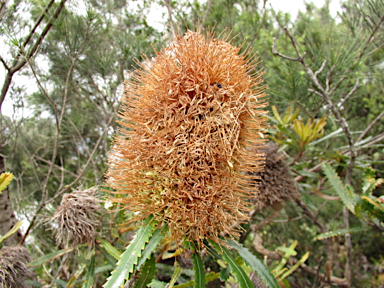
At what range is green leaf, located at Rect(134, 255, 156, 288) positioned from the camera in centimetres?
134

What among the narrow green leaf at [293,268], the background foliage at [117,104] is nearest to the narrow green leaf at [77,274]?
the background foliage at [117,104]

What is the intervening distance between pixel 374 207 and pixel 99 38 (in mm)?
2904

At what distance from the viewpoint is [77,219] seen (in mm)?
1610

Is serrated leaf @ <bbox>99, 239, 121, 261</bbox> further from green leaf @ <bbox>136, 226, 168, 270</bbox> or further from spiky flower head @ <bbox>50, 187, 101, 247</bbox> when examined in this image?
green leaf @ <bbox>136, 226, 168, 270</bbox>

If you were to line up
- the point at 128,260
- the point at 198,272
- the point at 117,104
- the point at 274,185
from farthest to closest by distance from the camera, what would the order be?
the point at 117,104
the point at 274,185
the point at 198,272
the point at 128,260

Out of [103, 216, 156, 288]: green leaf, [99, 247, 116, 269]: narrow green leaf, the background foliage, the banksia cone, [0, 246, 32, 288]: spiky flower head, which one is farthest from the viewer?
the background foliage

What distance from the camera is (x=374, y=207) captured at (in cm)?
202

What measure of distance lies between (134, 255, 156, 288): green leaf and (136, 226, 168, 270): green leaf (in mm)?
187

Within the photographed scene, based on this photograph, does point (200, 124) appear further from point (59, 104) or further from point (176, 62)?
point (59, 104)

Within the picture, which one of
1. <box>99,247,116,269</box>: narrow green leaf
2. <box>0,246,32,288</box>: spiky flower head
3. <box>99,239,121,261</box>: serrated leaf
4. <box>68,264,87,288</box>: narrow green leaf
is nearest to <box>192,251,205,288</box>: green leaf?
<box>99,239,121,261</box>: serrated leaf

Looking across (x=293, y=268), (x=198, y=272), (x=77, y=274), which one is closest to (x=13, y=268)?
(x=77, y=274)

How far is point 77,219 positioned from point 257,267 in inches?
43.8

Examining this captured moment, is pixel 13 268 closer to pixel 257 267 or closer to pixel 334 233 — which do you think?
pixel 257 267

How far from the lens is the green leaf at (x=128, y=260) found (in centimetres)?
110
